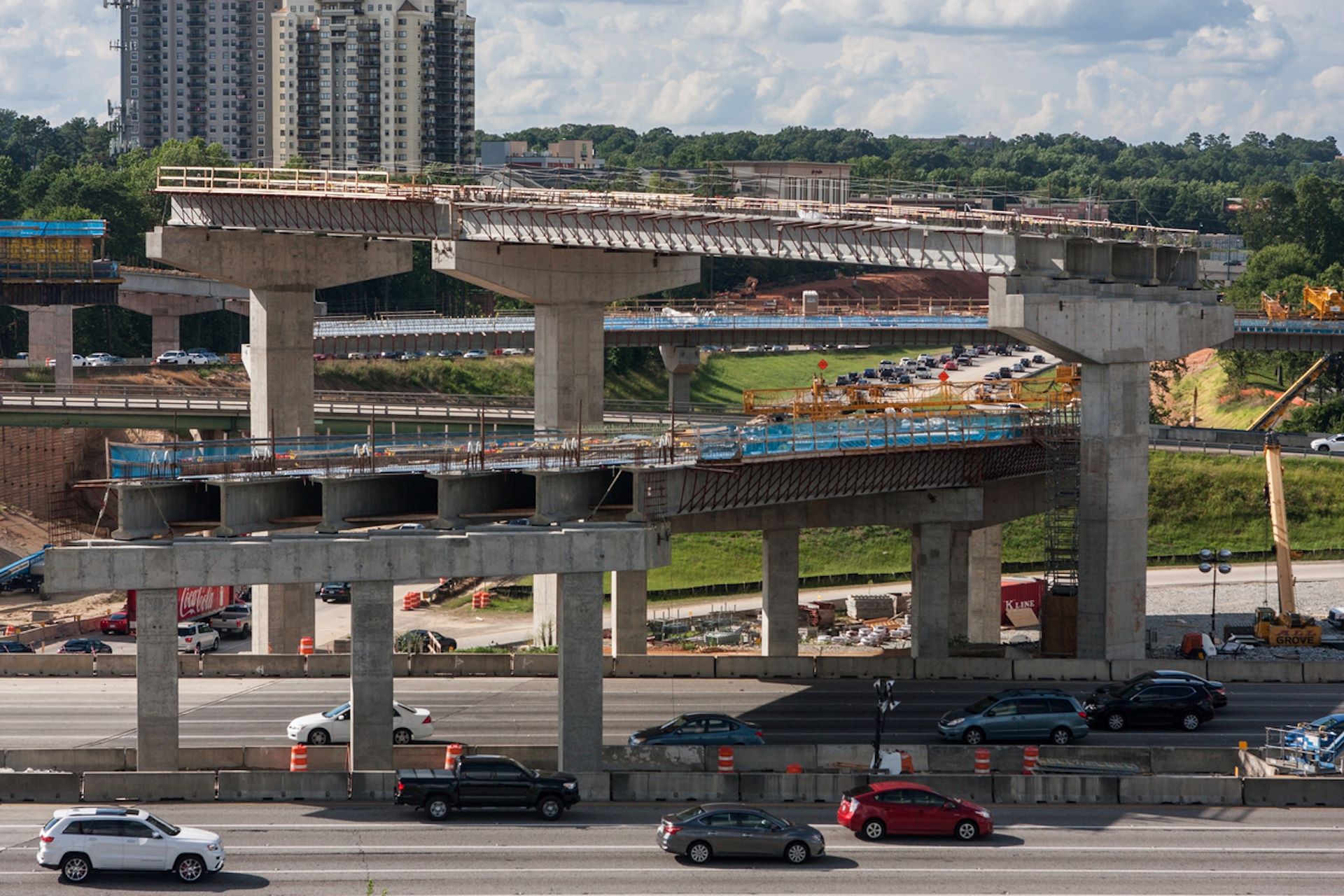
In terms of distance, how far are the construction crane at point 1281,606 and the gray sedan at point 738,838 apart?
39.4 metres

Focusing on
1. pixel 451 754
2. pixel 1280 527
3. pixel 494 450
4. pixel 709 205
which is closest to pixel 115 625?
pixel 709 205

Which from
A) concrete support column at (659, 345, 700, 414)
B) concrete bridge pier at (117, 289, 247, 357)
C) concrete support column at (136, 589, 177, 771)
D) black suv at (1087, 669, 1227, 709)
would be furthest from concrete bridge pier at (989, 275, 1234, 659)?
concrete bridge pier at (117, 289, 247, 357)

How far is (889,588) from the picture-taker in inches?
3671

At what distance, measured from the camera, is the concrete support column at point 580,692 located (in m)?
47.5

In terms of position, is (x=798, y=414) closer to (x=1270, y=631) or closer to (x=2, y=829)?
(x=1270, y=631)

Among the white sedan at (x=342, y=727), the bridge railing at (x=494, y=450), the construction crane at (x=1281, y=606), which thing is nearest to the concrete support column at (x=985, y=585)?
the construction crane at (x=1281, y=606)

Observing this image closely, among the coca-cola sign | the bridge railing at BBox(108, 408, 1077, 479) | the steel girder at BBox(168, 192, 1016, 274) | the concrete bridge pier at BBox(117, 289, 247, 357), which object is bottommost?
the coca-cola sign

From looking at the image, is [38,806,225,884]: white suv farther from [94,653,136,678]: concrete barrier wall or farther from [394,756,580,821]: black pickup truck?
[94,653,136,678]: concrete barrier wall

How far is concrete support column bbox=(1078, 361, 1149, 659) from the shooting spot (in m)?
65.1

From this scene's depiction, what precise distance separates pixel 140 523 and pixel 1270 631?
4521 cm

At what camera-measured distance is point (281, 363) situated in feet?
Result: 243

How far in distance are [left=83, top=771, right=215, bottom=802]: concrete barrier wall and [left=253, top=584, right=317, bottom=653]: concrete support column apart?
27.7 metres

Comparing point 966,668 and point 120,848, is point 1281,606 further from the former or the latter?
point 120,848

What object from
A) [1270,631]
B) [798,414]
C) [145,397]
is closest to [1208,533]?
Answer: [1270,631]
